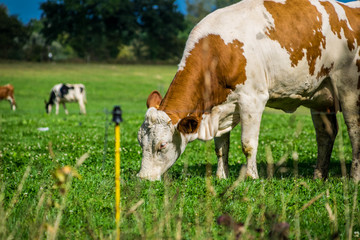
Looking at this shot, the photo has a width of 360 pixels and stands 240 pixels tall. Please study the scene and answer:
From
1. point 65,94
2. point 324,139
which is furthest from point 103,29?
point 324,139

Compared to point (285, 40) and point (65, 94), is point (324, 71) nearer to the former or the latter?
point (285, 40)

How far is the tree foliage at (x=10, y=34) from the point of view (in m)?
70.8

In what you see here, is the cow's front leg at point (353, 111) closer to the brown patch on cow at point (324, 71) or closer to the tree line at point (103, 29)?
the brown patch on cow at point (324, 71)

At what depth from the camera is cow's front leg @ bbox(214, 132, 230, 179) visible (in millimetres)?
7504

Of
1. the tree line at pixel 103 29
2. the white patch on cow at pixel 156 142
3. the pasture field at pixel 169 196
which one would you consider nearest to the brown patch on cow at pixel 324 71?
the pasture field at pixel 169 196

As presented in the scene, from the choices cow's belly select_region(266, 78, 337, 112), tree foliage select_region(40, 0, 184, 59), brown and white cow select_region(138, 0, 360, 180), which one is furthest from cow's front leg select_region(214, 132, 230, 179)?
tree foliage select_region(40, 0, 184, 59)

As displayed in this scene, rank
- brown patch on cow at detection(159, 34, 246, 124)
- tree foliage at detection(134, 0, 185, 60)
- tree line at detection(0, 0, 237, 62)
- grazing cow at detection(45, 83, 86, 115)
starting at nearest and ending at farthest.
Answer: brown patch on cow at detection(159, 34, 246, 124), grazing cow at detection(45, 83, 86, 115), tree line at detection(0, 0, 237, 62), tree foliage at detection(134, 0, 185, 60)

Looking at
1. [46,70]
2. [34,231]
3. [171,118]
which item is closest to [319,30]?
[171,118]

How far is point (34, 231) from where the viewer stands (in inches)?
153

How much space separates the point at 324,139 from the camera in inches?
325

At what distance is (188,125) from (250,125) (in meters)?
1.08

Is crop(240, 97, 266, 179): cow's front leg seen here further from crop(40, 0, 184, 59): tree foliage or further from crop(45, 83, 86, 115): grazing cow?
crop(40, 0, 184, 59): tree foliage

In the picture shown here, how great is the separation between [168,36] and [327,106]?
75990mm

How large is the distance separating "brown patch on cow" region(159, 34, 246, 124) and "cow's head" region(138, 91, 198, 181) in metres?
0.30
